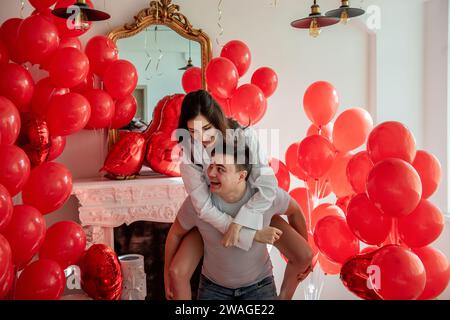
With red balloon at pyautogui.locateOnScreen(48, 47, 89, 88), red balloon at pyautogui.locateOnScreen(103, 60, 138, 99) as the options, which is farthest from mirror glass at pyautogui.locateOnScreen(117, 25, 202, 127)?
red balloon at pyautogui.locateOnScreen(48, 47, 89, 88)

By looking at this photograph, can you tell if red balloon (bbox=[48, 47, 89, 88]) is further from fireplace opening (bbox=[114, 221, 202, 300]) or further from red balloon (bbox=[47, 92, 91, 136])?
fireplace opening (bbox=[114, 221, 202, 300])

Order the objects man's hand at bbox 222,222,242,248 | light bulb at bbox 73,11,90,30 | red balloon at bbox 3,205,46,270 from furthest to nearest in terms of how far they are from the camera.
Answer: light bulb at bbox 73,11,90,30 < red balloon at bbox 3,205,46,270 < man's hand at bbox 222,222,242,248

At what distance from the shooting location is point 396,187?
1.96 metres

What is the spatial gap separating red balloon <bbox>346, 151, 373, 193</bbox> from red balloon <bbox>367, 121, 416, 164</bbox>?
0.72 ft

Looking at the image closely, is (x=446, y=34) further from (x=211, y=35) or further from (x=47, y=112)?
(x=47, y=112)

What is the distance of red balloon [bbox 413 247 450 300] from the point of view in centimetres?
215

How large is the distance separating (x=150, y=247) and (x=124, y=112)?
40.3 inches

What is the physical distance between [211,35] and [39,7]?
4.41 feet

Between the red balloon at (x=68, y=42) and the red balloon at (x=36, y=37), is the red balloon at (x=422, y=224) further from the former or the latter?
the red balloon at (x=68, y=42)

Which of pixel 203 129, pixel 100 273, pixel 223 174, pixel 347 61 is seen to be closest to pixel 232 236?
pixel 223 174

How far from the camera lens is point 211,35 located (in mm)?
3602

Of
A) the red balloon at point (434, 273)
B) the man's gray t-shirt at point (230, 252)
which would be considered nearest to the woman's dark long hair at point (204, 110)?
the man's gray t-shirt at point (230, 252)
